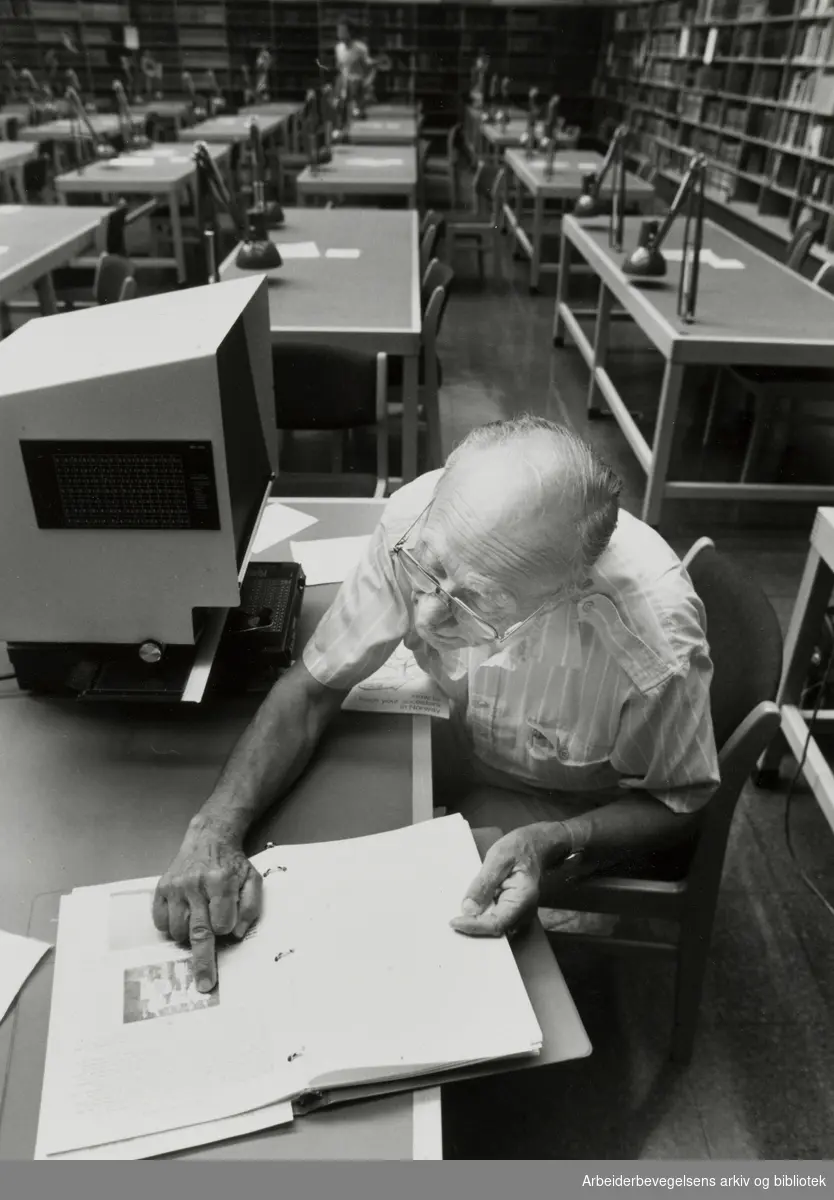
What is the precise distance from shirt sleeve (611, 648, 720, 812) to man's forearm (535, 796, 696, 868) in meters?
0.02

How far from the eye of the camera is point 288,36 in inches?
388

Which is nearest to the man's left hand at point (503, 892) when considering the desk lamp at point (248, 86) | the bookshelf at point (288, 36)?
the desk lamp at point (248, 86)

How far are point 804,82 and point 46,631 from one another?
726 cm

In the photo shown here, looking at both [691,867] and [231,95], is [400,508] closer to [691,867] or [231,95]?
[691,867]

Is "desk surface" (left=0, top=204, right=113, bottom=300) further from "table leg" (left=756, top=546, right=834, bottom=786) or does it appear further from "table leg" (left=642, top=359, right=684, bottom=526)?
"table leg" (left=756, top=546, right=834, bottom=786)

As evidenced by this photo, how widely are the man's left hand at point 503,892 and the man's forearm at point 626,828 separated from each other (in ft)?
0.49

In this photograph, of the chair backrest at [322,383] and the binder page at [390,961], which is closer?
the binder page at [390,961]

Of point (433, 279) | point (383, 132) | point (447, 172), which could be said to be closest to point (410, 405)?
point (433, 279)

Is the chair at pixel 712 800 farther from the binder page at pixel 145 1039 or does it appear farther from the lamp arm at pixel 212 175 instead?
the lamp arm at pixel 212 175

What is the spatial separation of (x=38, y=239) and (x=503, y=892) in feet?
12.0

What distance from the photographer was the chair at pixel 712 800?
108cm

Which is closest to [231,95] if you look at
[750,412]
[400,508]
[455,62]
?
[455,62]

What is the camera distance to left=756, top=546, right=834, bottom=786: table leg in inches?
70.3

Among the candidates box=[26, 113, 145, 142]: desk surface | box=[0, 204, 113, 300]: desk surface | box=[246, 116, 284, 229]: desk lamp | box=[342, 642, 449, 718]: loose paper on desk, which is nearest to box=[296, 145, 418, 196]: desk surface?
box=[0, 204, 113, 300]: desk surface
